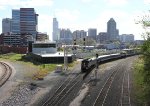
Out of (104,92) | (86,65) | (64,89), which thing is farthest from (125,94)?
(86,65)

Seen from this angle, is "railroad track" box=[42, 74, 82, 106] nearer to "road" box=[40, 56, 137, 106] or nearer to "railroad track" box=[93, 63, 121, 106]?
"road" box=[40, 56, 137, 106]

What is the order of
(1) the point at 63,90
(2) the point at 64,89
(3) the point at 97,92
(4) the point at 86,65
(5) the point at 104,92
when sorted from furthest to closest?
1. (4) the point at 86,65
2. (2) the point at 64,89
3. (1) the point at 63,90
4. (3) the point at 97,92
5. (5) the point at 104,92

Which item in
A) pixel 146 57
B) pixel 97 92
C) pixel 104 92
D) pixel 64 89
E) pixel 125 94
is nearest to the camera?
pixel 146 57

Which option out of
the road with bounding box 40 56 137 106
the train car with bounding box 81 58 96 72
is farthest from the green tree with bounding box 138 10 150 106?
the train car with bounding box 81 58 96 72

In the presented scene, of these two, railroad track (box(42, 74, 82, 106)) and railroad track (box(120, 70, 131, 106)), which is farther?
railroad track (box(42, 74, 82, 106))

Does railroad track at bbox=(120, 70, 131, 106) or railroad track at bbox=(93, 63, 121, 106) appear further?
railroad track at bbox=(93, 63, 121, 106)

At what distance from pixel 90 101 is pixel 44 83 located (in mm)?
16935

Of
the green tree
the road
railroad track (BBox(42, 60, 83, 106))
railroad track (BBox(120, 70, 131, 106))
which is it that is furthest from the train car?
the green tree

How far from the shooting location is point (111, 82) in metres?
53.3

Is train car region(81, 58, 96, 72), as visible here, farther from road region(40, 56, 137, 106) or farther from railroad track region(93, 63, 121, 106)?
railroad track region(93, 63, 121, 106)

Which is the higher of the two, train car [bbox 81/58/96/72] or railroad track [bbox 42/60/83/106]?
train car [bbox 81/58/96/72]

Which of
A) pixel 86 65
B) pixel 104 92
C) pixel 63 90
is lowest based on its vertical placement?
pixel 63 90

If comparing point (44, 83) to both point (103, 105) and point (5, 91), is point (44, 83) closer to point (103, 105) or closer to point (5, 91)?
point (5, 91)

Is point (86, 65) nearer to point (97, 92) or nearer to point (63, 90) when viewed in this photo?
point (63, 90)
